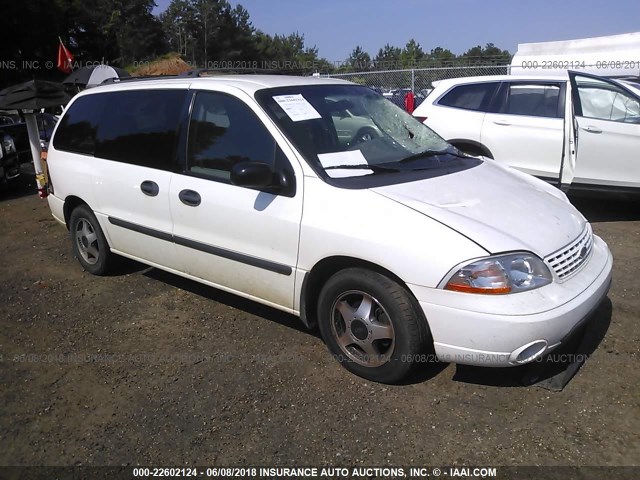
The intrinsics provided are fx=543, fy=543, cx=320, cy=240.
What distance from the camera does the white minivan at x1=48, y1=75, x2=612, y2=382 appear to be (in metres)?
2.72

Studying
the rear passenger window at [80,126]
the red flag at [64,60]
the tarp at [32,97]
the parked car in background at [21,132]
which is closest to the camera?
the rear passenger window at [80,126]

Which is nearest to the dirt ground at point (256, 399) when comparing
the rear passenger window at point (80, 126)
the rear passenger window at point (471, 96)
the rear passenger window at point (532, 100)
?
the rear passenger window at point (80, 126)

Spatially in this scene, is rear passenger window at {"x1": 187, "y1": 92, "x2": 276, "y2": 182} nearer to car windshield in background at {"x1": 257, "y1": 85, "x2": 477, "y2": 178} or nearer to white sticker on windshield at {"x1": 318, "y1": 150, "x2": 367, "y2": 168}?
car windshield in background at {"x1": 257, "y1": 85, "x2": 477, "y2": 178}

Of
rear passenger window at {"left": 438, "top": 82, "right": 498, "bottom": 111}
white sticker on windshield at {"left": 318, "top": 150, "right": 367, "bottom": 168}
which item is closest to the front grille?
white sticker on windshield at {"left": 318, "top": 150, "right": 367, "bottom": 168}

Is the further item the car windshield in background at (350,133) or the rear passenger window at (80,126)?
the rear passenger window at (80,126)

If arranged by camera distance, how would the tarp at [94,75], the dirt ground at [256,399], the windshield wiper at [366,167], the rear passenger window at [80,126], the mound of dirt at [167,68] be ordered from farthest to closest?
the mound of dirt at [167,68]
the tarp at [94,75]
the rear passenger window at [80,126]
the windshield wiper at [366,167]
the dirt ground at [256,399]

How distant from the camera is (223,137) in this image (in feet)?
12.1

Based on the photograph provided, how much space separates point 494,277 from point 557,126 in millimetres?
4248

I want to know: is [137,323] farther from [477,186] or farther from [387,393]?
[477,186]

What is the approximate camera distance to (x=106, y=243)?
15.6 feet

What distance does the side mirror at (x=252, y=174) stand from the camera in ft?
10.4

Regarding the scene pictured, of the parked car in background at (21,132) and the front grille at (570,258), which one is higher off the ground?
the front grille at (570,258)

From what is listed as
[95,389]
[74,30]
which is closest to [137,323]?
[95,389]

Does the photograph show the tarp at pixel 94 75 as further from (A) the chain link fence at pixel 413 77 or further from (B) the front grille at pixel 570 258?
(B) the front grille at pixel 570 258
